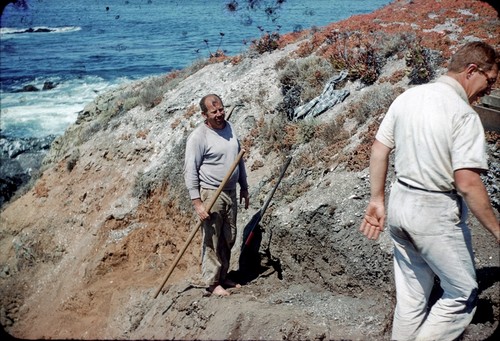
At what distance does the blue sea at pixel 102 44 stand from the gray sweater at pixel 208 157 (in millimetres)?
10559

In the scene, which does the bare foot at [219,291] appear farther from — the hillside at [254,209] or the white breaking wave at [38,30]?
the white breaking wave at [38,30]

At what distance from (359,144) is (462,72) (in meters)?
3.87

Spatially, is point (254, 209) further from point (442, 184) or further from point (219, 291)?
point (442, 184)

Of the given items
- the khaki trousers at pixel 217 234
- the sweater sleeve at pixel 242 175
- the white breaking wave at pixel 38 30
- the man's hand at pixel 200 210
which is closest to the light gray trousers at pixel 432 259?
the man's hand at pixel 200 210

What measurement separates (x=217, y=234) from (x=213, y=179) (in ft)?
2.71

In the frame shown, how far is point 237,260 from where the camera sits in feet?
24.1

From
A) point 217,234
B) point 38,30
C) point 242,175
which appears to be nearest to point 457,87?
point 242,175

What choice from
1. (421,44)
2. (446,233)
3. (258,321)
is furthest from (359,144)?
(421,44)

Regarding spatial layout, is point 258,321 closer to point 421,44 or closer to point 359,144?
point 359,144

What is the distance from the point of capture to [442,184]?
124 inches

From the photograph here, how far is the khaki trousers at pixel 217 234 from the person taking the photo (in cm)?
588

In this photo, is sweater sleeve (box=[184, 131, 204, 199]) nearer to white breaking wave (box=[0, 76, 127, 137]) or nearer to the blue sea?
the blue sea

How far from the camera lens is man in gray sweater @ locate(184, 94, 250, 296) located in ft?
18.5

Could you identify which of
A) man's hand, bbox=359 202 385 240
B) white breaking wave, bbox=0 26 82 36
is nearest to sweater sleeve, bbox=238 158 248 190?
man's hand, bbox=359 202 385 240
